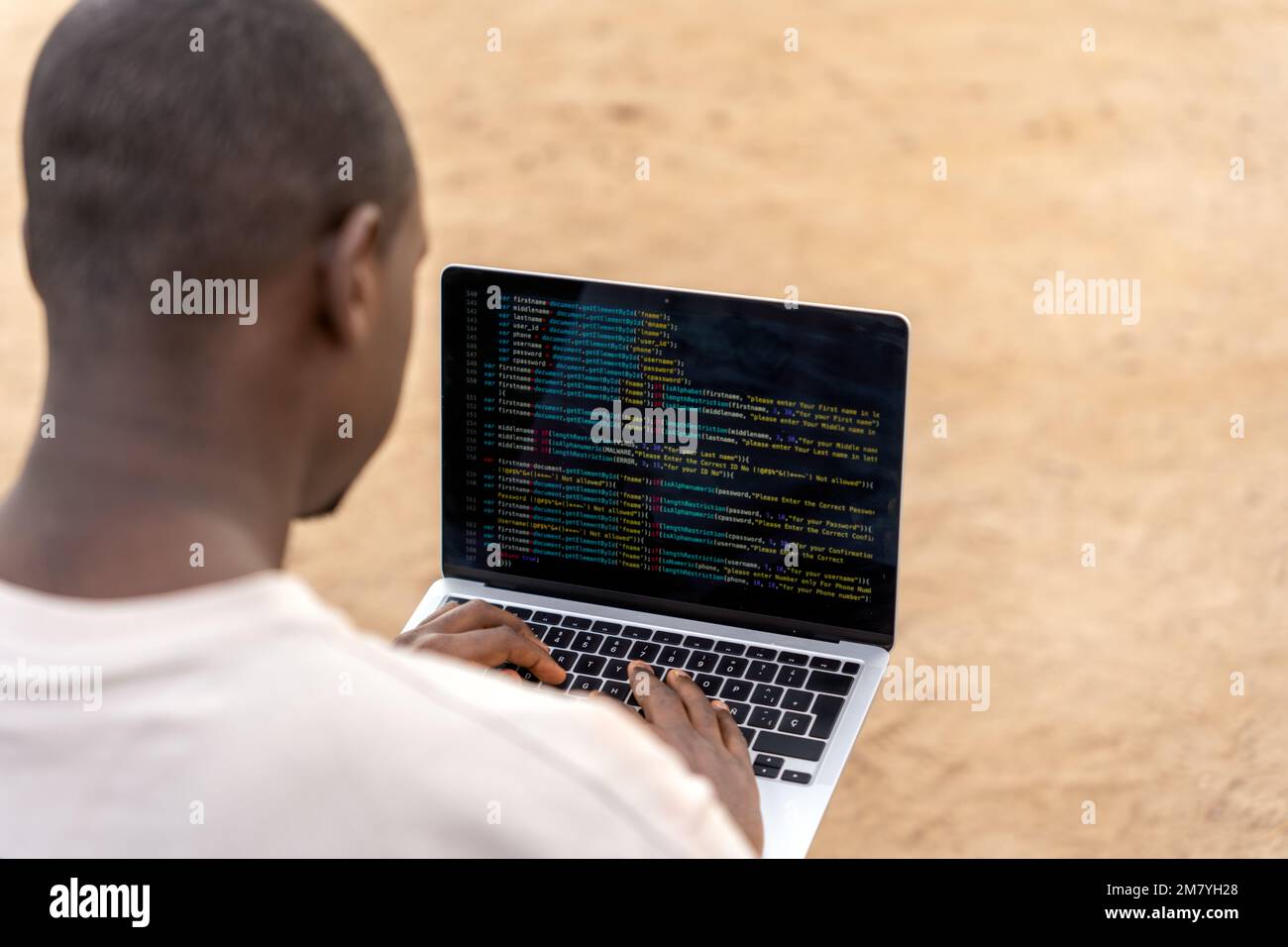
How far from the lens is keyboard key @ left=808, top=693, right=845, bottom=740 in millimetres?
1381

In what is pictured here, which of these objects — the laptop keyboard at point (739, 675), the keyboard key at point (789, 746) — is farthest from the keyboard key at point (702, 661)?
the keyboard key at point (789, 746)

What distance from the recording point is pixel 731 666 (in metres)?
1.46

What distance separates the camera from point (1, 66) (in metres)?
4.13

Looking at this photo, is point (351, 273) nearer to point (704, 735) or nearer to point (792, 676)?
point (704, 735)

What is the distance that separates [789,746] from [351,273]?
645mm

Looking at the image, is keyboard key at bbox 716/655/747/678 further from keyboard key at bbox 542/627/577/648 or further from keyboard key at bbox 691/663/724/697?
keyboard key at bbox 542/627/577/648

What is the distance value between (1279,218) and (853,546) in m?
2.40

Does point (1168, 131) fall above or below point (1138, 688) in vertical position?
above

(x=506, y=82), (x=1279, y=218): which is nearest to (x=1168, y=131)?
(x=1279, y=218)

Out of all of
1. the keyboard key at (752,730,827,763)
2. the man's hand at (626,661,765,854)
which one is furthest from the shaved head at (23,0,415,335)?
the keyboard key at (752,730,827,763)

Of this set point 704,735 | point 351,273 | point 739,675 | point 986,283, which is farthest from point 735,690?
point 986,283

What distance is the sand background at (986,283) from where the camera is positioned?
92.4 inches
